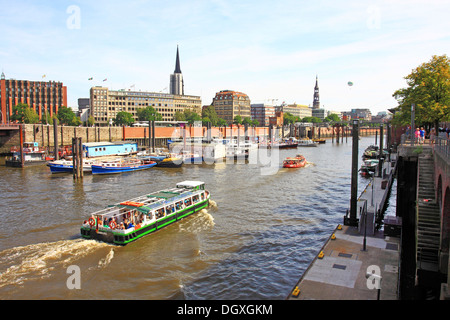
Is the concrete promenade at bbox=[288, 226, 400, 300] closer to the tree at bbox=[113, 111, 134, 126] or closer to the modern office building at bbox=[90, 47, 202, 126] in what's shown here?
the tree at bbox=[113, 111, 134, 126]

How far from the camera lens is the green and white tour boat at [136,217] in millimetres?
22562

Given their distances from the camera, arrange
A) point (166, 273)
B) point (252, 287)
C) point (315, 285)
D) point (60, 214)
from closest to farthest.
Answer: point (315, 285) → point (252, 287) → point (166, 273) → point (60, 214)

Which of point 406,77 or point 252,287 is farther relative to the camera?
point 406,77

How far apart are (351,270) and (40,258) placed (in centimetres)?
1752

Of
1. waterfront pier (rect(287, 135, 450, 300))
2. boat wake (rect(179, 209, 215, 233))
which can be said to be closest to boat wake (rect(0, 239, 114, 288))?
boat wake (rect(179, 209, 215, 233))

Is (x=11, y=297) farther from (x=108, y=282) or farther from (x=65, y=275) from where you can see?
(x=108, y=282)

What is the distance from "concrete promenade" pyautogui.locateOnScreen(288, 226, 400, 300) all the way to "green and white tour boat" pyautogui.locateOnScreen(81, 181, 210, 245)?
1208 centimetres

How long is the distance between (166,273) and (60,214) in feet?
51.2

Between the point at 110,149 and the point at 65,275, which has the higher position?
the point at 110,149

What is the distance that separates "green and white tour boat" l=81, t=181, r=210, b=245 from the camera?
22.6 metres

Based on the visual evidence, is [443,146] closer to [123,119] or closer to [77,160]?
[77,160]

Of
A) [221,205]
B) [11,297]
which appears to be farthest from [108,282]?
[221,205]

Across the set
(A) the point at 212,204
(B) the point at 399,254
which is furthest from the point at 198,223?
(B) the point at 399,254

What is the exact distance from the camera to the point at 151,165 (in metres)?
62.5
